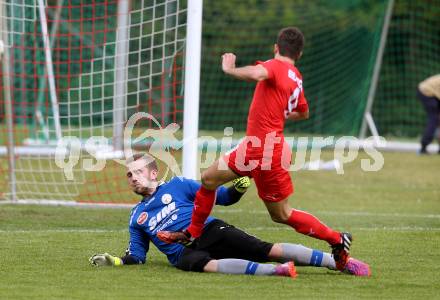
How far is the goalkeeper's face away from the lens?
7387mm

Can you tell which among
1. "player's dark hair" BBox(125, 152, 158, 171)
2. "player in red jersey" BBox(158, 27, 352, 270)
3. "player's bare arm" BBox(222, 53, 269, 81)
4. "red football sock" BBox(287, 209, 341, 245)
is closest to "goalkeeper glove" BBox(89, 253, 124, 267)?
"player in red jersey" BBox(158, 27, 352, 270)

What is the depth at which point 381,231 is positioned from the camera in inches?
372

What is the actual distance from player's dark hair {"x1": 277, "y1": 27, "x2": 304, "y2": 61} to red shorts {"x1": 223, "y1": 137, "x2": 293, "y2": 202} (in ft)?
2.11

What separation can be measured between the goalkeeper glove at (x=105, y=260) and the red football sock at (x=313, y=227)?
127cm

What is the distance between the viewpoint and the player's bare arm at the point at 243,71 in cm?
659

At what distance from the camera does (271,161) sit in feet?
22.5

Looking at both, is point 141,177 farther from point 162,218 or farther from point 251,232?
point 251,232

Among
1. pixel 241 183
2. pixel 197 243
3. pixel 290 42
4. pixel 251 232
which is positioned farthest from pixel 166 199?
pixel 251 232

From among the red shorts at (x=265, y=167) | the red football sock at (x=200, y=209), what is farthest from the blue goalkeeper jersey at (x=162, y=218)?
the red shorts at (x=265, y=167)

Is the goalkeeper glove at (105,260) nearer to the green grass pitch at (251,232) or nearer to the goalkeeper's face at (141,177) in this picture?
the green grass pitch at (251,232)

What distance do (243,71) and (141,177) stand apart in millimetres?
1304

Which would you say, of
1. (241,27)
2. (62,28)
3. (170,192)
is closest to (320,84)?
(241,27)

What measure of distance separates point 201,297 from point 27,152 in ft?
34.0

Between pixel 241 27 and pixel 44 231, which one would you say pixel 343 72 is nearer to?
pixel 241 27
